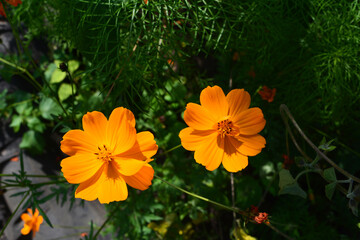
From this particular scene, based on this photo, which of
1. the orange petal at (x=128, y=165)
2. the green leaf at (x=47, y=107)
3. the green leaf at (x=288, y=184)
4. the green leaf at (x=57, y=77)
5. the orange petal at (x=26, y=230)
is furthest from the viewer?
the green leaf at (x=57, y=77)

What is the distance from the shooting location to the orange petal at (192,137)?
73cm

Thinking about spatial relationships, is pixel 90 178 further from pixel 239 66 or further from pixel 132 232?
pixel 239 66

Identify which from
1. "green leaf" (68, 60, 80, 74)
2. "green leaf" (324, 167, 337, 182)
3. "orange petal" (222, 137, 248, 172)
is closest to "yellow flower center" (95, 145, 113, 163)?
"orange petal" (222, 137, 248, 172)

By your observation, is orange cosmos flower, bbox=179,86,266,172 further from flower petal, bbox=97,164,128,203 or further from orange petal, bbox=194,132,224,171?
flower petal, bbox=97,164,128,203

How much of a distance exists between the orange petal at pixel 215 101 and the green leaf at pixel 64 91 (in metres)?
1.10

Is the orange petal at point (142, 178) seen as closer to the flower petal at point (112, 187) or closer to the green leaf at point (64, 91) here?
the flower petal at point (112, 187)

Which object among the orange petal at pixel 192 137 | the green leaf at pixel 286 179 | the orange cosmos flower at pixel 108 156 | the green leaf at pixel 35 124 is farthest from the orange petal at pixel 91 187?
the green leaf at pixel 35 124

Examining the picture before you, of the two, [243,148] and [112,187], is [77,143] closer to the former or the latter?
[112,187]

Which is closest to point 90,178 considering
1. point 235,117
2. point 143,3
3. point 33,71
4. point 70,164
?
point 70,164

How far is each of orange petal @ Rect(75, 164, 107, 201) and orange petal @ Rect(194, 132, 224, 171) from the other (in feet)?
0.80

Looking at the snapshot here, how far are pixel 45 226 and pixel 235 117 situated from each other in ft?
4.46

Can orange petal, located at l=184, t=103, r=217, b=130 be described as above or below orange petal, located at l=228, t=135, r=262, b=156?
above

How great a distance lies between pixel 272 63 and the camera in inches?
52.5

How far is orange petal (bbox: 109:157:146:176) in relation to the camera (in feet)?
2.19
